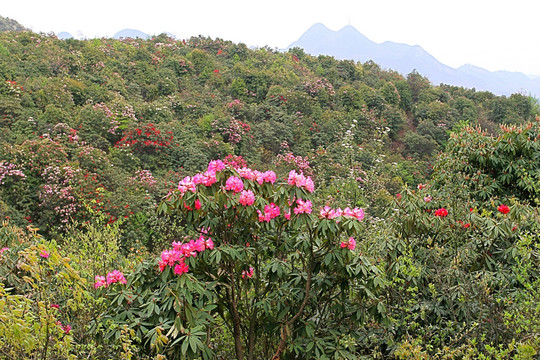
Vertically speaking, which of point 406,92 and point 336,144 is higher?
point 406,92

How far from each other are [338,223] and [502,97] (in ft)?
64.9

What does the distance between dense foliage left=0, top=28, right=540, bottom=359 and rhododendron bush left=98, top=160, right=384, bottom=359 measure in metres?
0.01

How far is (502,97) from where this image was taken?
61.0 ft

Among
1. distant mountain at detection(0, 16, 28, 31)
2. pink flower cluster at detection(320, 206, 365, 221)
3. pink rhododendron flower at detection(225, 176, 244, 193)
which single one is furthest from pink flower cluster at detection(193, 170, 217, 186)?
distant mountain at detection(0, 16, 28, 31)

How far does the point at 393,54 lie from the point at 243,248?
14875cm

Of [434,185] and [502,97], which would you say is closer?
[434,185]

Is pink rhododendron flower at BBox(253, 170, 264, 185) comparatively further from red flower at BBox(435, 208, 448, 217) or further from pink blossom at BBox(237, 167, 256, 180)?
red flower at BBox(435, 208, 448, 217)

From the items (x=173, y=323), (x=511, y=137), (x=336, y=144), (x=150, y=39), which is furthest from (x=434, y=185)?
(x=150, y=39)

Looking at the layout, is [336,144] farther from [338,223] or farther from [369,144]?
[338,223]

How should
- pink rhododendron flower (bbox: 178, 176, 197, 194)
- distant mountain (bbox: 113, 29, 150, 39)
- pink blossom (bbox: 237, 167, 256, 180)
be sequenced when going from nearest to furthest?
pink rhododendron flower (bbox: 178, 176, 197, 194) < pink blossom (bbox: 237, 167, 256, 180) < distant mountain (bbox: 113, 29, 150, 39)

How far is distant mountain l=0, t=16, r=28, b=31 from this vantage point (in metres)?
25.5

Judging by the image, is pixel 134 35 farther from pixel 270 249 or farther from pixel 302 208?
pixel 302 208

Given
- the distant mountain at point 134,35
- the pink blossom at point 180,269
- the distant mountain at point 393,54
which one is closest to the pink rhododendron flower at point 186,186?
the pink blossom at point 180,269

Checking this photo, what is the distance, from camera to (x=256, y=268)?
258 centimetres
